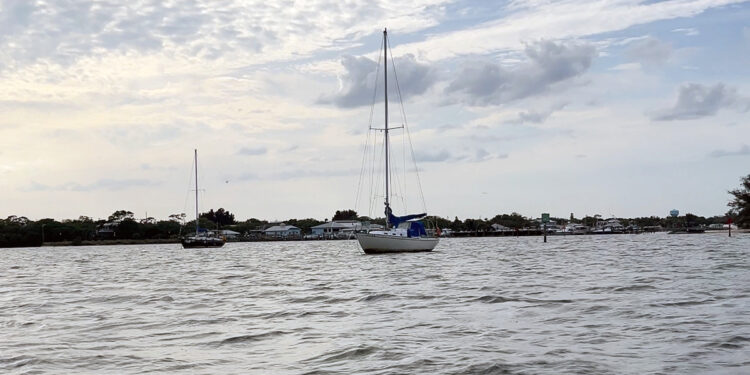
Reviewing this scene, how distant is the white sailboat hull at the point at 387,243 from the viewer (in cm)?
6181

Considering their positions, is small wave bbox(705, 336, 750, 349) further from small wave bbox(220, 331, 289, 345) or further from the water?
small wave bbox(220, 331, 289, 345)

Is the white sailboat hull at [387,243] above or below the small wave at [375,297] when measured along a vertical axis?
above

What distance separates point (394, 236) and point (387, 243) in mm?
876

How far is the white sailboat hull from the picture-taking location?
61812mm

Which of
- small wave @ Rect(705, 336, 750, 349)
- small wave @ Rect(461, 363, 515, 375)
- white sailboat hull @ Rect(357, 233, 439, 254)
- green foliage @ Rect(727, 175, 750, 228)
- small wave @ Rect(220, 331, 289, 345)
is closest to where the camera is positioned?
small wave @ Rect(461, 363, 515, 375)

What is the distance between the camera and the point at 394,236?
204 feet

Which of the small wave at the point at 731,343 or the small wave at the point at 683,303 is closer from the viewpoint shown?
the small wave at the point at 731,343

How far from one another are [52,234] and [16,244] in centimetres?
841

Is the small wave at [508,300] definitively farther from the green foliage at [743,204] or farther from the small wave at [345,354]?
the green foliage at [743,204]

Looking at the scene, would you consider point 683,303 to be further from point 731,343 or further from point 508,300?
point 731,343

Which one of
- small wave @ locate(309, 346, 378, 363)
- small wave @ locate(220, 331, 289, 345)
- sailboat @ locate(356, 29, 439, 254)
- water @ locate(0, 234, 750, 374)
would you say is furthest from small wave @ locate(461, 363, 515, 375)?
sailboat @ locate(356, 29, 439, 254)

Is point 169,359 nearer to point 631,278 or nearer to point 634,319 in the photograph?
point 634,319

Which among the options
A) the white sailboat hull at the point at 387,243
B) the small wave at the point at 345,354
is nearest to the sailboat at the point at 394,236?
the white sailboat hull at the point at 387,243

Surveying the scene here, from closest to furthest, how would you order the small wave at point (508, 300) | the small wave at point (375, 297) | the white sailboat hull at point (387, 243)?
the small wave at point (508, 300) < the small wave at point (375, 297) < the white sailboat hull at point (387, 243)
